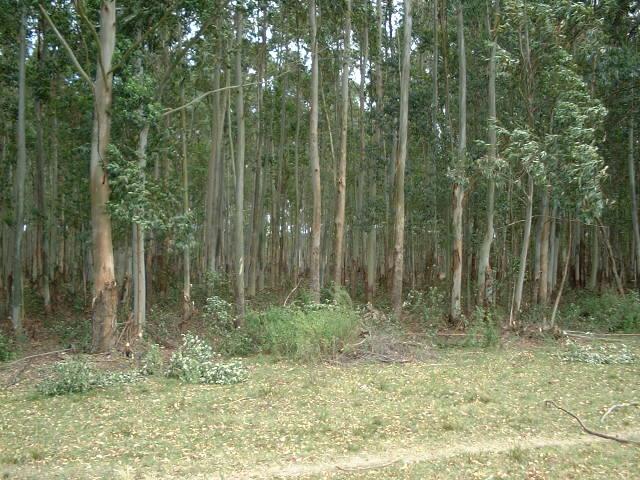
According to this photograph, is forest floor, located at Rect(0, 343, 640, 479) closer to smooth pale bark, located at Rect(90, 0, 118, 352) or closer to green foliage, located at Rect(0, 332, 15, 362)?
smooth pale bark, located at Rect(90, 0, 118, 352)

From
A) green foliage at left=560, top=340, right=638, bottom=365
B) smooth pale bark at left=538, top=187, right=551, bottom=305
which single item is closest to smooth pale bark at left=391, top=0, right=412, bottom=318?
smooth pale bark at left=538, top=187, right=551, bottom=305

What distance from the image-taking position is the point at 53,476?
5152mm

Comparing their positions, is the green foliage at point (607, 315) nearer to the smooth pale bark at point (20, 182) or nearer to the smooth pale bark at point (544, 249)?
the smooth pale bark at point (544, 249)

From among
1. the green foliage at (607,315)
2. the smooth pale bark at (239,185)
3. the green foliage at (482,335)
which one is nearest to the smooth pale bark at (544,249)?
the green foliage at (607,315)

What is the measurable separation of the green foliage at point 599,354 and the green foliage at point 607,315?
9.38 ft

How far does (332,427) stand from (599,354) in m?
6.94

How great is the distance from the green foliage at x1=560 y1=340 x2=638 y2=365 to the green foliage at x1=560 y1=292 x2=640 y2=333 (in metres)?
2.86

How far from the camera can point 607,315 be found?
15.9 m

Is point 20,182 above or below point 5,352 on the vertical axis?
above

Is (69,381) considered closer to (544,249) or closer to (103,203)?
(103,203)

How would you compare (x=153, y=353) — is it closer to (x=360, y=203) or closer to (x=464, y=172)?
(x=464, y=172)

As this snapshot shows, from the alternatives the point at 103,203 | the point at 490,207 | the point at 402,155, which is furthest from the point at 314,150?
the point at 103,203

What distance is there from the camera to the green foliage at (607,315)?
49.2ft

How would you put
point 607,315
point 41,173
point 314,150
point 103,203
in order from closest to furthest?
point 103,203, point 314,150, point 607,315, point 41,173
